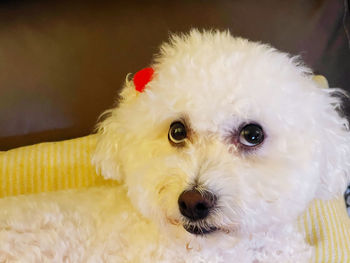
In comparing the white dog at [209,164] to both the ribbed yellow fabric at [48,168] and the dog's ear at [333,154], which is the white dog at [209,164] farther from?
the ribbed yellow fabric at [48,168]

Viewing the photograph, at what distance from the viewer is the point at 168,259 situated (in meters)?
0.91

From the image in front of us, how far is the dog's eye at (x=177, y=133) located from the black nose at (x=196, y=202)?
16 centimetres

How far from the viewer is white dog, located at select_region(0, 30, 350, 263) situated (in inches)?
30.3

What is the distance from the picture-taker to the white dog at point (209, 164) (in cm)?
77

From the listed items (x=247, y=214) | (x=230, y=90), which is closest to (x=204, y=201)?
(x=247, y=214)

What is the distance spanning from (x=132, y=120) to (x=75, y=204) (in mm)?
313

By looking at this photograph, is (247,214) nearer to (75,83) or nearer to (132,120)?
(132,120)

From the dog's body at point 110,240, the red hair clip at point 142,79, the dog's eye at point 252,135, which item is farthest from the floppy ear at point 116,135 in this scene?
the dog's eye at point 252,135

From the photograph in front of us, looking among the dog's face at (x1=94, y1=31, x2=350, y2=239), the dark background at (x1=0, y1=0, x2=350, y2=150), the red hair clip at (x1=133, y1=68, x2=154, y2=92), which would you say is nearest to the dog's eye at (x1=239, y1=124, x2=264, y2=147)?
the dog's face at (x1=94, y1=31, x2=350, y2=239)

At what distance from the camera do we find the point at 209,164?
2.57 ft

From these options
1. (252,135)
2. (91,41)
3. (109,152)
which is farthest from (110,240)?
(91,41)

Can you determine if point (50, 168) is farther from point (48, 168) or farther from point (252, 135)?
point (252, 135)

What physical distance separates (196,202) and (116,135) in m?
0.33

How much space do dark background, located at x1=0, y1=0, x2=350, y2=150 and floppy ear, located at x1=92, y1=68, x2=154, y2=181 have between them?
393mm
